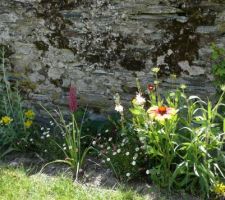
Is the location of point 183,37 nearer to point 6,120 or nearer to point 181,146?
point 181,146

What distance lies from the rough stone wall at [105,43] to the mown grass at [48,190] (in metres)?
1.05

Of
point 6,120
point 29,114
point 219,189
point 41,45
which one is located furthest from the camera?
point 41,45

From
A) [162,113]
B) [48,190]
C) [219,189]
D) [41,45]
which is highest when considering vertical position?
[41,45]

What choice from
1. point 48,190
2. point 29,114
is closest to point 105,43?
point 29,114

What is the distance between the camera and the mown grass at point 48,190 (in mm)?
3951

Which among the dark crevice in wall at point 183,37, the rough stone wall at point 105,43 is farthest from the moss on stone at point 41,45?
the dark crevice in wall at point 183,37

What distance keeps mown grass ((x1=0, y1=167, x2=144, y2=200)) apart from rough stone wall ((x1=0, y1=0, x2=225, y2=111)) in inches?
41.3

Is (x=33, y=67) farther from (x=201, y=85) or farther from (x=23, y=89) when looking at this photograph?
(x=201, y=85)

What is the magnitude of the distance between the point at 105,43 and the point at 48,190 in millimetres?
1564

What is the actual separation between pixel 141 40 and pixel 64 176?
58.2 inches

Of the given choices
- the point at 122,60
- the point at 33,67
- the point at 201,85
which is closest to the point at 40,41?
the point at 33,67

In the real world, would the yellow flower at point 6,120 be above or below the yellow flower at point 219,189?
above

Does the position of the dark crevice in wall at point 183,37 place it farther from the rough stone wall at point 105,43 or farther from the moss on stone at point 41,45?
the moss on stone at point 41,45

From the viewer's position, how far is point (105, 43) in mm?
4742
